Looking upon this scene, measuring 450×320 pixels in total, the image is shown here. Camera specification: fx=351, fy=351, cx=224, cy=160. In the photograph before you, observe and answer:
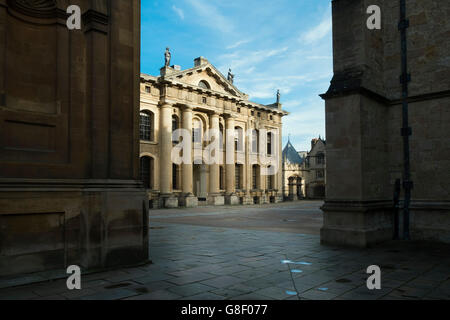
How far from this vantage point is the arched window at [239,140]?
43688mm

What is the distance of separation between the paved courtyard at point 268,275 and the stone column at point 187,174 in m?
25.3

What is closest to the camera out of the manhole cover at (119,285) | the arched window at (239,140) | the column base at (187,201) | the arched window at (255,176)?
the manhole cover at (119,285)

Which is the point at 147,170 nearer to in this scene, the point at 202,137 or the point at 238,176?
the point at 202,137

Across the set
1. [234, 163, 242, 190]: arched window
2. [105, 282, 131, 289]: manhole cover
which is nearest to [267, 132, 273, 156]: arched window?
[234, 163, 242, 190]: arched window

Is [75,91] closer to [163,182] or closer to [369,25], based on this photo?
[369,25]

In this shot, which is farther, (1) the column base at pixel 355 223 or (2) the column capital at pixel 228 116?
(2) the column capital at pixel 228 116

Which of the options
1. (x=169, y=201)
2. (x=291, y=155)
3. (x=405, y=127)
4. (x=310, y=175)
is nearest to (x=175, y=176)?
(x=169, y=201)

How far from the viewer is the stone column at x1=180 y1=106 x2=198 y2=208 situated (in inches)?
1379

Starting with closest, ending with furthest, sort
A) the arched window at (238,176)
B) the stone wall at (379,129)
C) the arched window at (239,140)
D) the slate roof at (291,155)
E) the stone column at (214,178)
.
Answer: the stone wall at (379,129)
the stone column at (214,178)
the arched window at (239,140)
the arched window at (238,176)
the slate roof at (291,155)

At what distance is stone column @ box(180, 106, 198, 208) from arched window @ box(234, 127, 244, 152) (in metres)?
8.51

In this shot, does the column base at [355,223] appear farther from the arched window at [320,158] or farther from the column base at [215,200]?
the arched window at [320,158]

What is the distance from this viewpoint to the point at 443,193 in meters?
9.98

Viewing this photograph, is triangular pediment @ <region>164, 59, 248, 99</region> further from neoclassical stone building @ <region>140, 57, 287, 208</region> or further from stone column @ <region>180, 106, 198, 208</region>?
stone column @ <region>180, 106, 198, 208</region>

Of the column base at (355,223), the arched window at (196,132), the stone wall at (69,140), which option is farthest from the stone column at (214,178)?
the stone wall at (69,140)
